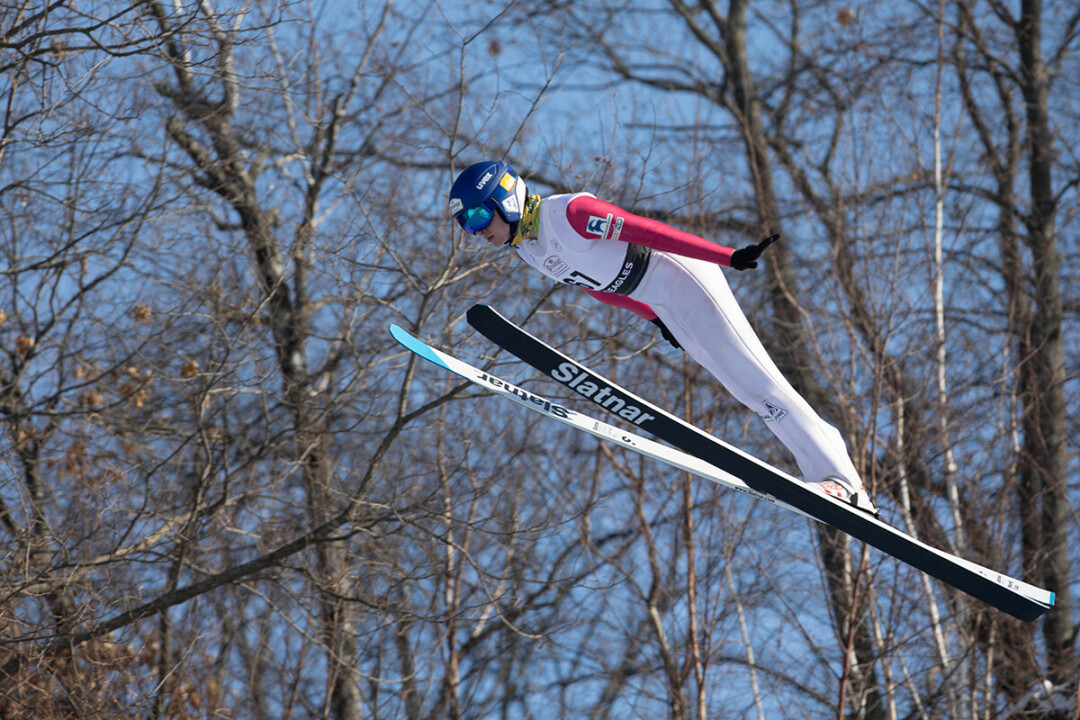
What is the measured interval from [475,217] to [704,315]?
1.15 m

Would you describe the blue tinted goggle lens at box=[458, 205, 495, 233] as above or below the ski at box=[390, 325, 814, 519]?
above

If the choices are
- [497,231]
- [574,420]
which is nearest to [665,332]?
[574,420]

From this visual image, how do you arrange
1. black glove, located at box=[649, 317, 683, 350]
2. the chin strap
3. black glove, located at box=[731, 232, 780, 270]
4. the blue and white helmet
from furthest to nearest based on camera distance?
1. black glove, located at box=[649, 317, 683, 350]
2. the chin strap
3. the blue and white helmet
4. black glove, located at box=[731, 232, 780, 270]

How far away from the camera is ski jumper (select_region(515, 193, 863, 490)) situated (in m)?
5.14

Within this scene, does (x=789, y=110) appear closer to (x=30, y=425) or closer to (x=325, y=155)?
(x=325, y=155)

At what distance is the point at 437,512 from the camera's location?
755cm

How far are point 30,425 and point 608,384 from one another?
5.56m

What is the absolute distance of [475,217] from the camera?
503 cm

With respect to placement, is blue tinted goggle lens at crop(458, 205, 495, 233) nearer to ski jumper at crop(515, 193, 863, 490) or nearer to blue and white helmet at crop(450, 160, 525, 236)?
blue and white helmet at crop(450, 160, 525, 236)

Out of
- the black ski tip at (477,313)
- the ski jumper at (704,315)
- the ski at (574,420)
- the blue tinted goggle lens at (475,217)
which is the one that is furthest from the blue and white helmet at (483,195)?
the ski at (574,420)

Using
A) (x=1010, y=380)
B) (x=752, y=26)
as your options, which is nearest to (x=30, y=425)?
(x=1010, y=380)

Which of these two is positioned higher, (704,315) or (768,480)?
(704,315)

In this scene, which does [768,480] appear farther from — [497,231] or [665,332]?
[497,231]

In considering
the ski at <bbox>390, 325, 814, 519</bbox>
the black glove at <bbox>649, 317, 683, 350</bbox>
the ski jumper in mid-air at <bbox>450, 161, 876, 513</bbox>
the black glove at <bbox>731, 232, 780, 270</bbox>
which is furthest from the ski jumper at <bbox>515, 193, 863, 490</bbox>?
the black glove at <bbox>731, 232, 780, 270</bbox>
